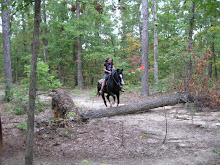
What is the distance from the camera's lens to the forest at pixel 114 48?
191 inches

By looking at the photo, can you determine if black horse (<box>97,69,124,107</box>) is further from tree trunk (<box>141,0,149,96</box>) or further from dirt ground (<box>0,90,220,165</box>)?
tree trunk (<box>141,0,149,96</box>)

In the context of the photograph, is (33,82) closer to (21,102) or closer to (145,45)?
(21,102)

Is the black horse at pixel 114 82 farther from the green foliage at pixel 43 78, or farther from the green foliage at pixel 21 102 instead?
the green foliage at pixel 21 102

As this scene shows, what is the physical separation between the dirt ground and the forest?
0.55 metres

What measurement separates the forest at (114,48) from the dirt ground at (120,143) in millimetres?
555

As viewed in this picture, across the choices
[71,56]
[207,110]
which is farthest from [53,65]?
[207,110]

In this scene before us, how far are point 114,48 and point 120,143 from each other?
19.2 metres

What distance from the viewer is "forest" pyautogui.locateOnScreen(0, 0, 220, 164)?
191 inches

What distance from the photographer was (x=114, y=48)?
23.3 meters

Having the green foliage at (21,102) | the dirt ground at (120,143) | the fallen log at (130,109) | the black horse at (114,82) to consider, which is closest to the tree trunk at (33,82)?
the dirt ground at (120,143)

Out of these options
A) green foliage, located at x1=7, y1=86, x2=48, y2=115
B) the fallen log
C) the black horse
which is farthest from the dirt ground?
green foliage, located at x1=7, y1=86, x2=48, y2=115

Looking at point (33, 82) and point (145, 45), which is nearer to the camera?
point (33, 82)

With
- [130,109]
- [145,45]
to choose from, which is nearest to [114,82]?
[130,109]

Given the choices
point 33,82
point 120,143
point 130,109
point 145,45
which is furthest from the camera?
point 145,45
